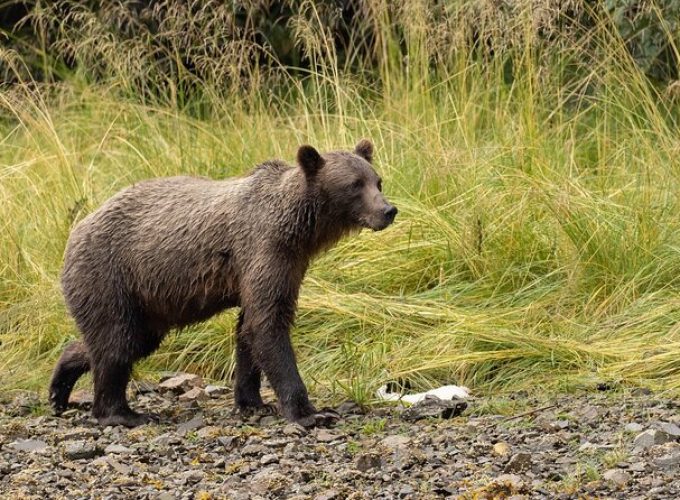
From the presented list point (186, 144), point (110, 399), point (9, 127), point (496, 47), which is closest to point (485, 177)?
point (496, 47)

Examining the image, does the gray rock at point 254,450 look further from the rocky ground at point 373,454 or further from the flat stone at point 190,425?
the flat stone at point 190,425

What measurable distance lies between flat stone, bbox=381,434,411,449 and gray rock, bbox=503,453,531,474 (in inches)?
23.9

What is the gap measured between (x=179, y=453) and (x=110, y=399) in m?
0.87

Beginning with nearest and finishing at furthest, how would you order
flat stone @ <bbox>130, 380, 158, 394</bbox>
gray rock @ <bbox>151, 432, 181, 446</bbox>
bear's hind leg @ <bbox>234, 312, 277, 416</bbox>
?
→ gray rock @ <bbox>151, 432, 181, 446</bbox>, bear's hind leg @ <bbox>234, 312, 277, 416</bbox>, flat stone @ <bbox>130, 380, 158, 394</bbox>

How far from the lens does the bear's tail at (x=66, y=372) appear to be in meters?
6.80

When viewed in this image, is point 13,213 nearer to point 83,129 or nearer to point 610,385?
point 83,129

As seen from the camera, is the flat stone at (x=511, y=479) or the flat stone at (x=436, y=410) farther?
the flat stone at (x=436, y=410)

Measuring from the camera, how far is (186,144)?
9.37 metres

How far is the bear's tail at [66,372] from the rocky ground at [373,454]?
148 mm

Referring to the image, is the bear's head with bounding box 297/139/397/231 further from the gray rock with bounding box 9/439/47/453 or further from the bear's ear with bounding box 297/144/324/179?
the gray rock with bounding box 9/439/47/453

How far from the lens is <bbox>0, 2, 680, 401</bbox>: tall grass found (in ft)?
23.1

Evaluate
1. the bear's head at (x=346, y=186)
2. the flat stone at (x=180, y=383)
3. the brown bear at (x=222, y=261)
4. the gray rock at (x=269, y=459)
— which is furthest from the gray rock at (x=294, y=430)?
the flat stone at (x=180, y=383)

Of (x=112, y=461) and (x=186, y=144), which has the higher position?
(x=186, y=144)

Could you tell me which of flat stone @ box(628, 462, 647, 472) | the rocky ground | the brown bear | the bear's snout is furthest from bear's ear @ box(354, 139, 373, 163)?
flat stone @ box(628, 462, 647, 472)
